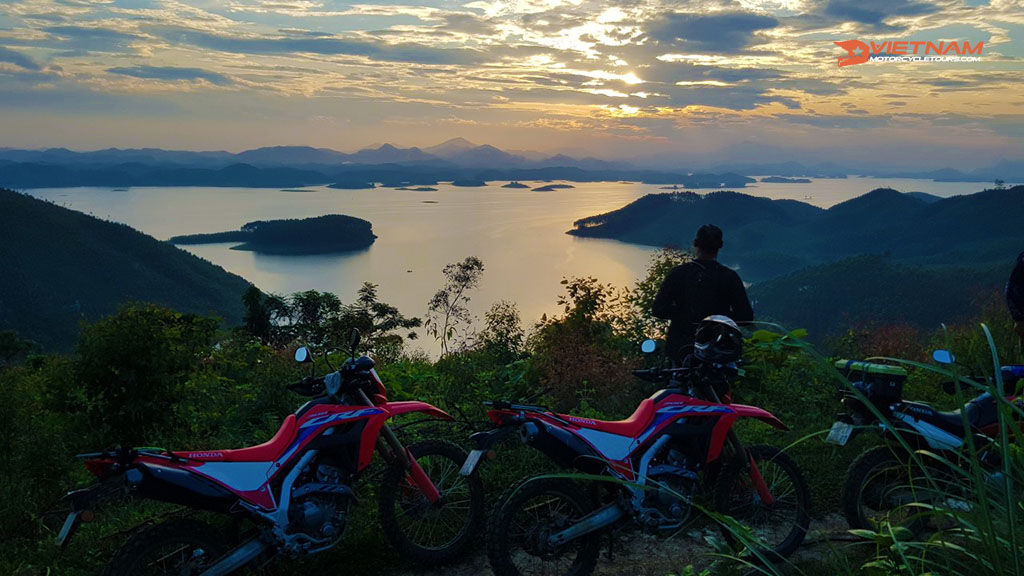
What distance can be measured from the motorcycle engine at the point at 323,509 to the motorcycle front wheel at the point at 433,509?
1.09 ft

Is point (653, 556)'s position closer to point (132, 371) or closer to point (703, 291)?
point (703, 291)

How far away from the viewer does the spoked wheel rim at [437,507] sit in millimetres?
4305

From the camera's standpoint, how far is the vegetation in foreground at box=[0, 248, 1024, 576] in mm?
4344

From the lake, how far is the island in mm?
2833

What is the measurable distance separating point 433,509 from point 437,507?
0.09ft

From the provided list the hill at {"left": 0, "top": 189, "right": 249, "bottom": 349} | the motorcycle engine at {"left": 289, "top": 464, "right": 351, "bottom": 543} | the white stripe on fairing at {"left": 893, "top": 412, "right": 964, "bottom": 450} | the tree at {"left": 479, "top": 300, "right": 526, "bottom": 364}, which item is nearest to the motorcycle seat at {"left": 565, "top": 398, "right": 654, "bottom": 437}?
the motorcycle engine at {"left": 289, "top": 464, "right": 351, "bottom": 543}

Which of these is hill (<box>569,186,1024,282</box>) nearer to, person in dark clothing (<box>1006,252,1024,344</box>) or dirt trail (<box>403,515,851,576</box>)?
person in dark clothing (<box>1006,252,1024,344</box>)

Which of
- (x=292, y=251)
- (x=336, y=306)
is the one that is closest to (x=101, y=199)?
(x=292, y=251)

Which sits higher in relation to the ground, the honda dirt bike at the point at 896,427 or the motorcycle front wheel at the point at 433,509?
the honda dirt bike at the point at 896,427

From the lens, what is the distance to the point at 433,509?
4.34m

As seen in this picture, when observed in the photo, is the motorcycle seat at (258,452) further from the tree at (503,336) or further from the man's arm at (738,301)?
the tree at (503,336)

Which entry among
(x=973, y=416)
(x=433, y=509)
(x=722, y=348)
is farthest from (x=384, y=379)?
(x=973, y=416)

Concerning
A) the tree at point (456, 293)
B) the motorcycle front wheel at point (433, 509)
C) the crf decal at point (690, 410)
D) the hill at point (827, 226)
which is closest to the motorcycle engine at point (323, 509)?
the motorcycle front wheel at point (433, 509)

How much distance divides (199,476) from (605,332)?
6551mm
